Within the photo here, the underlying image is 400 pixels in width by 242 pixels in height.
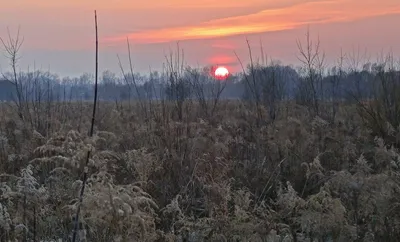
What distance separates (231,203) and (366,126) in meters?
6.61

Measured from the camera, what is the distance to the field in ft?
12.5

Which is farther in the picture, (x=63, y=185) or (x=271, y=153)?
(x=271, y=153)

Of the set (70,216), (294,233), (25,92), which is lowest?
(294,233)

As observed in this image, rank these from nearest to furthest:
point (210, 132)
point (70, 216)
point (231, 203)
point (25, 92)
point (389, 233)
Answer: point (70, 216)
point (389, 233)
point (231, 203)
point (25, 92)
point (210, 132)

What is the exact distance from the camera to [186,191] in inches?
269

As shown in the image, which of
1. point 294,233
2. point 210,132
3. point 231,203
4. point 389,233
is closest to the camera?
point 389,233

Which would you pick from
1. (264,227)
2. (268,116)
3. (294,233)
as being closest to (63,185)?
(264,227)

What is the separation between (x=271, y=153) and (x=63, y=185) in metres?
5.29

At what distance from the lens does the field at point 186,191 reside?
12.5ft

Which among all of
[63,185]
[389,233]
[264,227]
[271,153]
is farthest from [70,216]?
[271,153]

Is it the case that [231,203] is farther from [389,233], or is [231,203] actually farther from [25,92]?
[25,92]

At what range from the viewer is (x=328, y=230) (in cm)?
466

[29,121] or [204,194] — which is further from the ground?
[29,121]

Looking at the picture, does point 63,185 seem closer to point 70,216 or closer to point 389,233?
point 70,216
